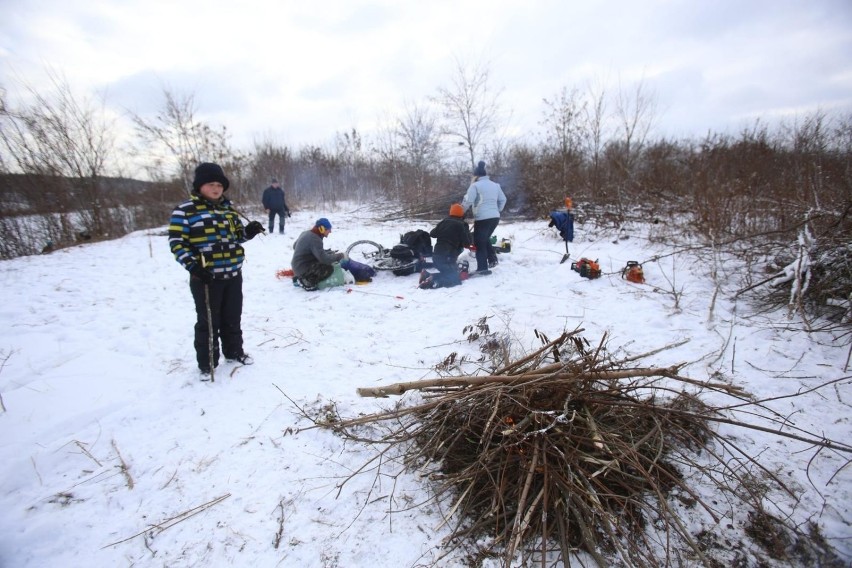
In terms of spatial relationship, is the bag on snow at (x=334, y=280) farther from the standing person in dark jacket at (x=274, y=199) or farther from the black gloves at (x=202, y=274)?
the standing person in dark jacket at (x=274, y=199)

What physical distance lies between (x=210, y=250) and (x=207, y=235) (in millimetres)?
134

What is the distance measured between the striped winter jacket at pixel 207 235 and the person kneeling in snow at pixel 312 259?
2.65m

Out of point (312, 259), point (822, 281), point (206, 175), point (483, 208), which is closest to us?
point (206, 175)

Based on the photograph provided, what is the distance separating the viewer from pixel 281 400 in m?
3.11

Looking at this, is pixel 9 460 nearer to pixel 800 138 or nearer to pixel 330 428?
pixel 330 428

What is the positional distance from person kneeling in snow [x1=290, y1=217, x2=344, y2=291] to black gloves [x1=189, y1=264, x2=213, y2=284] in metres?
2.83

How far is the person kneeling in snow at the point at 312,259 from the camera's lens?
5980mm

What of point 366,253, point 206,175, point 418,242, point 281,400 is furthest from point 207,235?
point 366,253

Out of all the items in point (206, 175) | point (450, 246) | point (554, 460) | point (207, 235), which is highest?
point (206, 175)

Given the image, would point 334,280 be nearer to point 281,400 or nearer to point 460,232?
point 460,232

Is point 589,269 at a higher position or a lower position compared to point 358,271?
lower

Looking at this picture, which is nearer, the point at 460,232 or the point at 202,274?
the point at 202,274

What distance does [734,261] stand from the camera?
570 cm

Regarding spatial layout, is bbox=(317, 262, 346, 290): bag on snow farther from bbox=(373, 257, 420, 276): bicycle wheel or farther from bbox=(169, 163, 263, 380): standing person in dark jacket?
bbox=(169, 163, 263, 380): standing person in dark jacket
